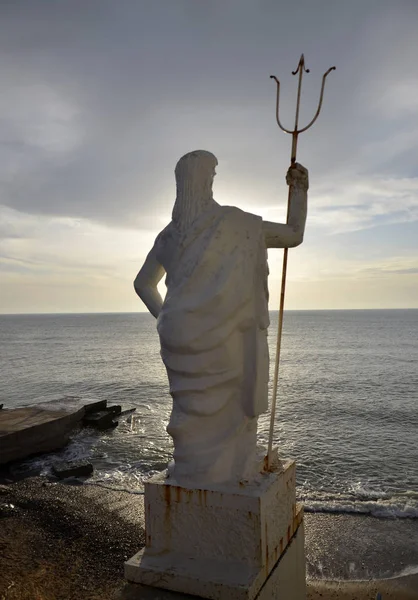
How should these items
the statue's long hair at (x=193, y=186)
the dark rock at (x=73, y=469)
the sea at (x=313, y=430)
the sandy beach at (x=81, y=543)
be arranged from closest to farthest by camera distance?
1. the statue's long hair at (x=193, y=186)
2. the sandy beach at (x=81, y=543)
3. the sea at (x=313, y=430)
4. the dark rock at (x=73, y=469)

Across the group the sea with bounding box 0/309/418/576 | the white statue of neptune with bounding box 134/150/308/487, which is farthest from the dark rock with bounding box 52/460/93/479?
the white statue of neptune with bounding box 134/150/308/487

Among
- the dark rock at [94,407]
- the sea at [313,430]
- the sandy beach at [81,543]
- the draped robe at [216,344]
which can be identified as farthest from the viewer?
the dark rock at [94,407]

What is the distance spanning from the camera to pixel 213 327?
2754mm

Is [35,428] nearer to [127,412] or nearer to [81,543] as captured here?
[81,543]

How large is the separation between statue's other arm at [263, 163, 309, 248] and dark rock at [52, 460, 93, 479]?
11278 mm

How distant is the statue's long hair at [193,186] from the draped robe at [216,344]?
0.22ft

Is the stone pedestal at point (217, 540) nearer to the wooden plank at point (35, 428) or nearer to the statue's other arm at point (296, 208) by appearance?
the statue's other arm at point (296, 208)

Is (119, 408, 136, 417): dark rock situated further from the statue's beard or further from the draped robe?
the statue's beard

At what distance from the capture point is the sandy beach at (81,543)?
6445mm

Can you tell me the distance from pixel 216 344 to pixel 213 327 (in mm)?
100

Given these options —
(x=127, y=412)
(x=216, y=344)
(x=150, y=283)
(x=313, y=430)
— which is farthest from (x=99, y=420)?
(x=216, y=344)

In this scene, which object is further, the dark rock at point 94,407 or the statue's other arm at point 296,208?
the dark rock at point 94,407

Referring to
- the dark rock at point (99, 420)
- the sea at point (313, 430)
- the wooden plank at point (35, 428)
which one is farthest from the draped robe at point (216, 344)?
the dark rock at point (99, 420)

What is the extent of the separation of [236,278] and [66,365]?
40417 mm
